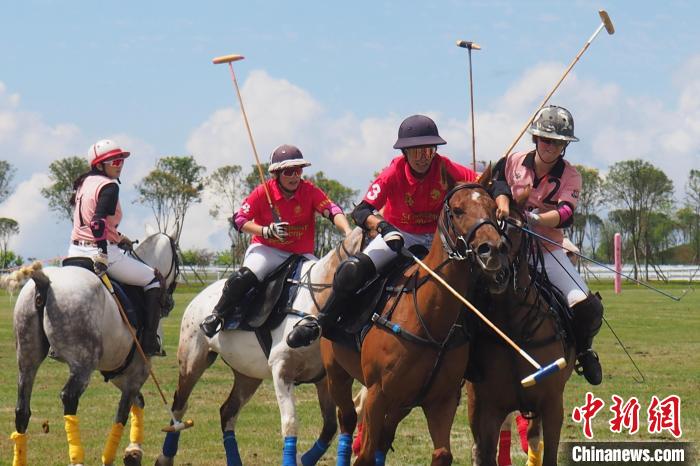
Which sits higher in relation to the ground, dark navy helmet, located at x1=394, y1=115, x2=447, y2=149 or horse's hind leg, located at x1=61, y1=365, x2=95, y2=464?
dark navy helmet, located at x1=394, y1=115, x2=447, y2=149

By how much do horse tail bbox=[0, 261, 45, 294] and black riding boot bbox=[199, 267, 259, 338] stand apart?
144cm

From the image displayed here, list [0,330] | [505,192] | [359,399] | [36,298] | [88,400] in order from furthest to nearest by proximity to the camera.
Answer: [0,330]
[88,400]
[359,399]
[36,298]
[505,192]

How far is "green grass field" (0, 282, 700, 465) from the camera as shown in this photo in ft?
36.5

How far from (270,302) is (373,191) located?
1893 millimetres

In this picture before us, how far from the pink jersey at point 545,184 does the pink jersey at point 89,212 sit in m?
3.69

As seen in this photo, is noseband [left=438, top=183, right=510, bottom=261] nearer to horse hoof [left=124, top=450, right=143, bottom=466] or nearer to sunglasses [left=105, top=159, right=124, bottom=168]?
horse hoof [left=124, top=450, right=143, bottom=466]

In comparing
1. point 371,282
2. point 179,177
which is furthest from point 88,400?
point 179,177

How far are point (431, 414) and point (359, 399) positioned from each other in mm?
2646

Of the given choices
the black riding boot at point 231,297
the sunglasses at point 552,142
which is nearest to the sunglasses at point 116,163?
the black riding boot at point 231,297

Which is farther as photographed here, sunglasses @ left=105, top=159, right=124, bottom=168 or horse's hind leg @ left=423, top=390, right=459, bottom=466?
sunglasses @ left=105, top=159, right=124, bottom=168

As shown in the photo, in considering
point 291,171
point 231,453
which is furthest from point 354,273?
point 231,453

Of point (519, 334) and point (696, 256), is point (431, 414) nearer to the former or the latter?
point (519, 334)

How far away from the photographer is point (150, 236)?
11367 millimetres

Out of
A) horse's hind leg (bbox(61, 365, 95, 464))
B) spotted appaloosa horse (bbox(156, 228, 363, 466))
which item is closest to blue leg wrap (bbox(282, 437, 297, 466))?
spotted appaloosa horse (bbox(156, 228, 363, 466))
